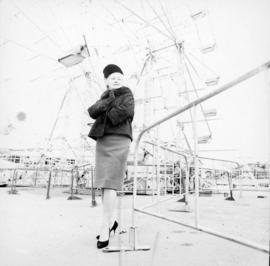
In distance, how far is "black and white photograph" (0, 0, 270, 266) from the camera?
3.87ft

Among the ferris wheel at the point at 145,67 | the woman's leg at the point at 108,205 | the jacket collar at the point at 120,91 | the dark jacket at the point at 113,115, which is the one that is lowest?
the woman's leg at the point at 108,205

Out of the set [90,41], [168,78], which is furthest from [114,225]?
[168,78]

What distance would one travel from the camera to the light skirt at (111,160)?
1.49m

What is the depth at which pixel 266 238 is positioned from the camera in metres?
1.50

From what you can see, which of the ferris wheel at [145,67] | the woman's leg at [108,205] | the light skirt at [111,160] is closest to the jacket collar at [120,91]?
the light skirt at [111,160]

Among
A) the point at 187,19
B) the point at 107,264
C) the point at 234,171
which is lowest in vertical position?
the point at 107,264

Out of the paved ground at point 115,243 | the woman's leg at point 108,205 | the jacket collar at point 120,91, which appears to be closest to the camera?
the paved ground at point 115,243

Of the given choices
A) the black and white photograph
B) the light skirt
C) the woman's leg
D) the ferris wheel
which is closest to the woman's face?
the black and white photograph

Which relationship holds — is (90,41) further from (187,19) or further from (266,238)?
(266,238)

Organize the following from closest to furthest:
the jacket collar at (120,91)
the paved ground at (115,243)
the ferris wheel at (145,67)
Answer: the paved ground at (115,243), the jacket collar at (120,91), the ferris wheel at (145,67)

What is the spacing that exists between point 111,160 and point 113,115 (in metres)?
0.28

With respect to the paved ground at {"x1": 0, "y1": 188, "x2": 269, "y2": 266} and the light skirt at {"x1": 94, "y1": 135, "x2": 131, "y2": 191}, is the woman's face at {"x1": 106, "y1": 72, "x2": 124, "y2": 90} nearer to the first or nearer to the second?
the light skirt at {"x1": 94, "y1": 135, "x2": 131, "y2": 191}

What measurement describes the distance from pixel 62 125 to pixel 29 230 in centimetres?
1016

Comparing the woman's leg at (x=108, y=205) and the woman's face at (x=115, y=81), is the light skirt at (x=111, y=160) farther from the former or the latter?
the woman's face at (x=115, y=81)
